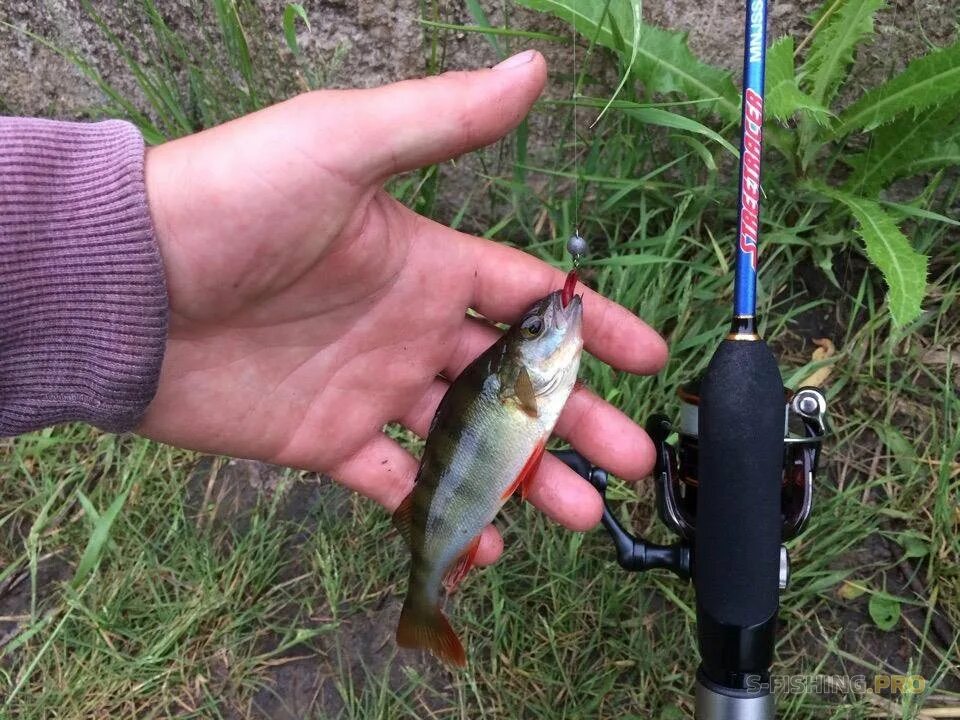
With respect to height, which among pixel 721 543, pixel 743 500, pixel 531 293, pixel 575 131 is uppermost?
pixel 575 131

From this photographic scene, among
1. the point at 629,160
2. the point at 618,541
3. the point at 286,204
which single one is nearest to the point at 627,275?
the point at 629,160

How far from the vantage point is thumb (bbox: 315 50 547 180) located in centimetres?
196

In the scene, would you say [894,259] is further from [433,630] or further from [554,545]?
[433,630]

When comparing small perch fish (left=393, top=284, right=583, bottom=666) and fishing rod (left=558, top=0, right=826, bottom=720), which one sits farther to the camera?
small perch fish (left=393, top=284, right=583, bottom=666)

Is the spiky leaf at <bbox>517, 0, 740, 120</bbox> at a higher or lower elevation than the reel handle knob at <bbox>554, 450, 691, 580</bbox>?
higher

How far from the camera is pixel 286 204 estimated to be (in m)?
2.07

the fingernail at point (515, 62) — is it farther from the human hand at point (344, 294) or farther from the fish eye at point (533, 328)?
the fish eye at point (533, 328)

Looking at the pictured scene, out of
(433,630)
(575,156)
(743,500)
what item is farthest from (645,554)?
(575,156)

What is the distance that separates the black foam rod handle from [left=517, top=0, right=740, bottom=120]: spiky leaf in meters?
1.04

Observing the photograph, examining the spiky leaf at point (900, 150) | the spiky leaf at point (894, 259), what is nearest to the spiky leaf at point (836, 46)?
the spiky leaf at point (900, 150)

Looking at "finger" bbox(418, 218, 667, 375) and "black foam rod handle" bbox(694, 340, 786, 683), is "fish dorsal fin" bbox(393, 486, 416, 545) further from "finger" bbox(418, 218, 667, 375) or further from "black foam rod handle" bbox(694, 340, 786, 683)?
"black foam rod handle" bbox(694, 340, 786, 683)

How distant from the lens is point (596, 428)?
8.32 ft

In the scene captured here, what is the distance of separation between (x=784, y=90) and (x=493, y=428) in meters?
1.32

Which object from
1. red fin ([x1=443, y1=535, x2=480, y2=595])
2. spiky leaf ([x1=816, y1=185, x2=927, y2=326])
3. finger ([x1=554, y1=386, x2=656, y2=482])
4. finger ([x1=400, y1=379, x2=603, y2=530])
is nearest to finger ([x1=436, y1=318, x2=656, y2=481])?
finger ([x1=554, y1=386, x2=656, y2=482])
